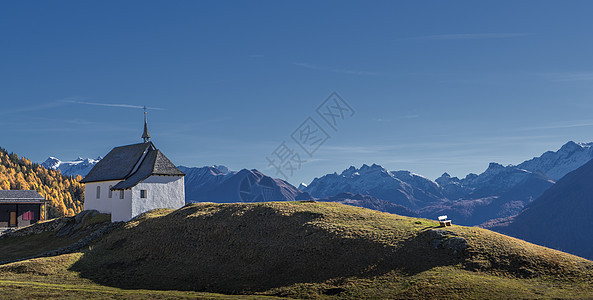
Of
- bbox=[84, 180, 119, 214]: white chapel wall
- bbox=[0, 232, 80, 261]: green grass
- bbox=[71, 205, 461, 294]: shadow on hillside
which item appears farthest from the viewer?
bbox=[84, 180, 119, 214]: white chapel wall

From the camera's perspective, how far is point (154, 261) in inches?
1971

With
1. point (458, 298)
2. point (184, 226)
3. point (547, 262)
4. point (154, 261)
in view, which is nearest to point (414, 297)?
point (458, 298)

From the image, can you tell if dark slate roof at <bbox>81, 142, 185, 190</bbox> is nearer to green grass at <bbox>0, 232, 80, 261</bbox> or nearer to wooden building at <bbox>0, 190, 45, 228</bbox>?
green grass at <bbox>0, 232, 80, 261</bbox>

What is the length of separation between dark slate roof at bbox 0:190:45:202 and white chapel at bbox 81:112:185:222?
2471cm

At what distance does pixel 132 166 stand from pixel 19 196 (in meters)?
38.6

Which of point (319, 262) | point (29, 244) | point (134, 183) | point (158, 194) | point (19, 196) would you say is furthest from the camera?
point (19, 196)

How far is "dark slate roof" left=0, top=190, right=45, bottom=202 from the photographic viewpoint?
97881 mm

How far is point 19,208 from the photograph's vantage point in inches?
3898

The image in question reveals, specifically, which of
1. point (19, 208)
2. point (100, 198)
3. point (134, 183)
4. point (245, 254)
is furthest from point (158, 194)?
point (19, 208)

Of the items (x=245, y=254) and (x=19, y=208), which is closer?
(x=245, y=254)

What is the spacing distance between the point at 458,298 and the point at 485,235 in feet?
47.3

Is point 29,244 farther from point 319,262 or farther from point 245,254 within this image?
point 319,262

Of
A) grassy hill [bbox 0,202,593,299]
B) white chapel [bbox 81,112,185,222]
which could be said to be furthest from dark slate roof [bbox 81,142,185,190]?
grassy hill [bbox 0,202,593,299]

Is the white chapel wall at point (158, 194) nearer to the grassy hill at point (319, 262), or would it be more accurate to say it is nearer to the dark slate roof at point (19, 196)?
the grassy hill at point (319, 262)
